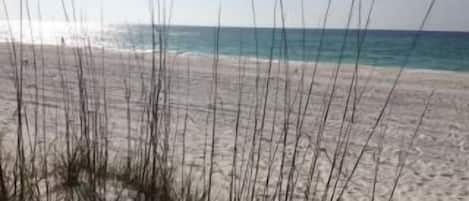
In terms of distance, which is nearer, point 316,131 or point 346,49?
point 316,131

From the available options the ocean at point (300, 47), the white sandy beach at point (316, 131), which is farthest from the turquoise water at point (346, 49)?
the white sandy beach at point (316, 131)

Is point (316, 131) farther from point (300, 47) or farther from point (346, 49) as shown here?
point (300, 47)

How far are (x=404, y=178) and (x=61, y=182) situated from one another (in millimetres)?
2625

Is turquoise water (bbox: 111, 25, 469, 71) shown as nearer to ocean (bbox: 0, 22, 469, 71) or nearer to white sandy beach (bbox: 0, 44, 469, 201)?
ocean (bbox: 0, 22, 469, 71)

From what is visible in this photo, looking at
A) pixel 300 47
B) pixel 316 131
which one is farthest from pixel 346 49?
pixel 316 131

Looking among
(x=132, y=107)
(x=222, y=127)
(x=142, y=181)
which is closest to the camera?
(x=142, y=181)

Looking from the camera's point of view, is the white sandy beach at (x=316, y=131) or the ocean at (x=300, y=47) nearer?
the ocean at (x=300, y=47)

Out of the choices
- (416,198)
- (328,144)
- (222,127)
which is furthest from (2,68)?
(416,198)

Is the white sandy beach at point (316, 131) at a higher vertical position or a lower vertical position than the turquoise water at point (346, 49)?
higher

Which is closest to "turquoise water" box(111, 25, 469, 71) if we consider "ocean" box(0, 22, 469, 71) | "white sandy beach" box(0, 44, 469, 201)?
"ocean" box(0, 22, 469, 71)

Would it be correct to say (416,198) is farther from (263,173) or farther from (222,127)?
(222,127)

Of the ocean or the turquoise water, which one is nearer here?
the ocean

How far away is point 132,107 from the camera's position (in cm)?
537

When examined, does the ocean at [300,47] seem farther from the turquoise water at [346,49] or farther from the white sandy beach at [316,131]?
the white sandy beach at [316,131]
